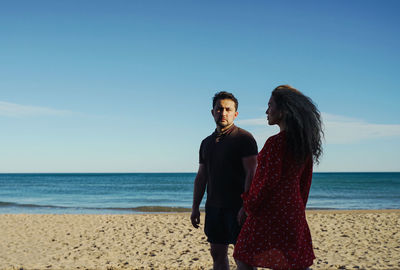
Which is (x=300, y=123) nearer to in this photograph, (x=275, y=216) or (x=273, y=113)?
(x=273, y=113)

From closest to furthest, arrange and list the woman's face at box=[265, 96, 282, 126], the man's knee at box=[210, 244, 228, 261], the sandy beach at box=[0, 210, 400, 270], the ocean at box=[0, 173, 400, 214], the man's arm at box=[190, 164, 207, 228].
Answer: the woman's face at box=[265, 96, 282, 126], the man's knee at box=[210, 244, 228, 261], the man's arm at box=[190, 164, 207, 228], the sandy beach at box=[0, 210, 400, 270], the ocean at box=[0, 173, 400, 214]

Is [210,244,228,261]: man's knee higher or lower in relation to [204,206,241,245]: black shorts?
lower

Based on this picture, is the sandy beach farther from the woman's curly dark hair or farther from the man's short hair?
the woman's curly dark hair

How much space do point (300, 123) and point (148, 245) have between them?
629cm

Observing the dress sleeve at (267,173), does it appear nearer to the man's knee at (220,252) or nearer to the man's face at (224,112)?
the man's face at (224,112)

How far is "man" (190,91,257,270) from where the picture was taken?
3.24 metres

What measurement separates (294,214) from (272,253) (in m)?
0.28

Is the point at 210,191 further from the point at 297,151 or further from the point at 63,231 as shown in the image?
the point at 63,231

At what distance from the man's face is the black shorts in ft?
2.47

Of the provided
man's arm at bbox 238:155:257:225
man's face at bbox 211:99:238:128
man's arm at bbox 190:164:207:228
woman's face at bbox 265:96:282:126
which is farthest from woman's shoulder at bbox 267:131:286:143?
man's arm at bbox 190:164:207:228

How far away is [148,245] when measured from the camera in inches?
312

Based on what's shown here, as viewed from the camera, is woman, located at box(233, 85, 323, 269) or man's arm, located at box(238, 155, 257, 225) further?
man's arm, located at box(238, 155, 257, 225)

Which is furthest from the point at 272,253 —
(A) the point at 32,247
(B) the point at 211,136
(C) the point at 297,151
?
(A) the point at 32,247

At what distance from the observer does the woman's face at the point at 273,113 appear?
8.14 ft
